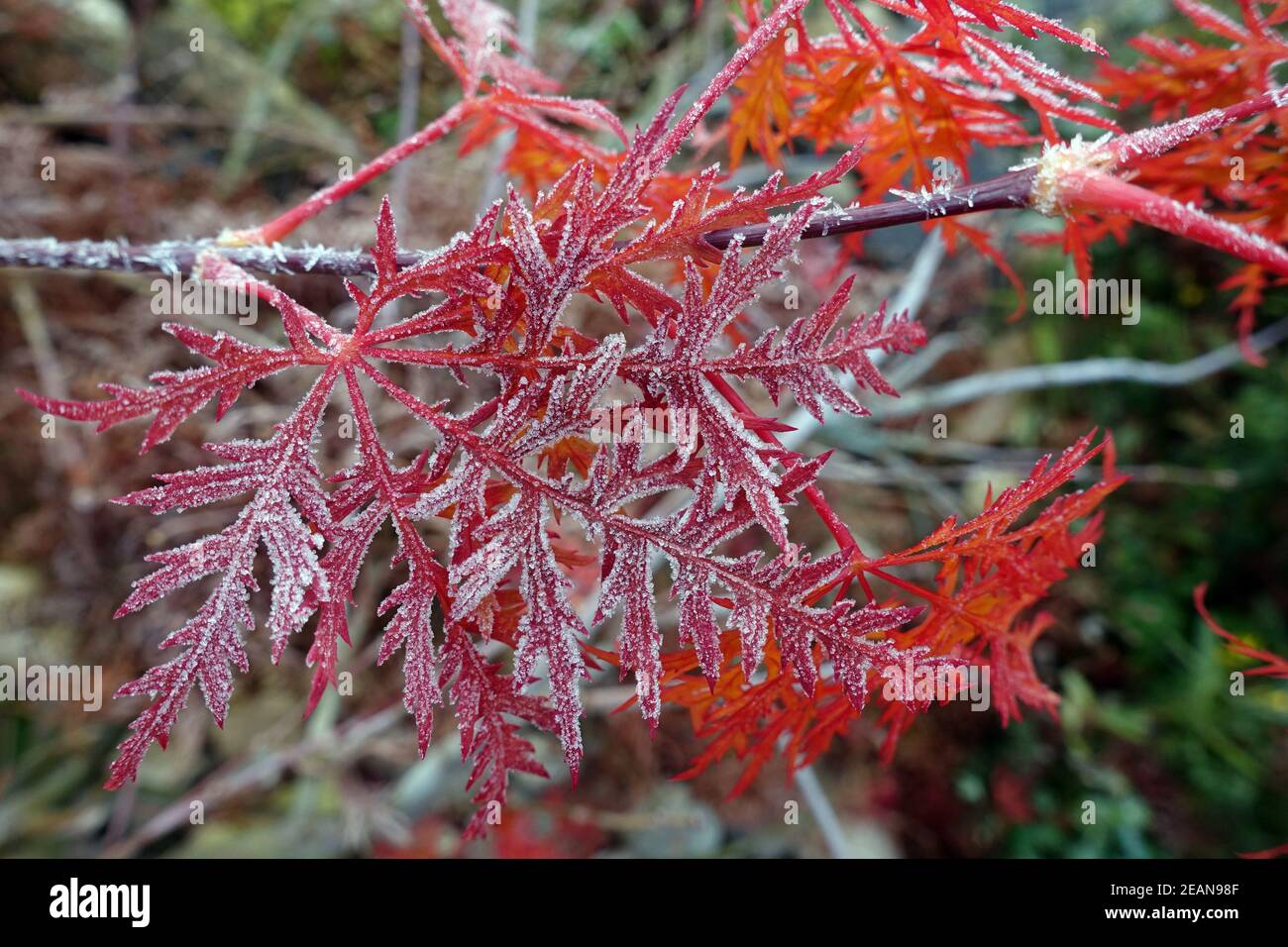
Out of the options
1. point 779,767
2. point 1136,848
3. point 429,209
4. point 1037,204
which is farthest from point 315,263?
point 1136,848

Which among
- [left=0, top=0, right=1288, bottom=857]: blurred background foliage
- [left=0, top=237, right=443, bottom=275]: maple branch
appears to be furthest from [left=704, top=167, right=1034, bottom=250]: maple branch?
[left=0, top=0, right=1288, bottom=857]: blurred background foliage

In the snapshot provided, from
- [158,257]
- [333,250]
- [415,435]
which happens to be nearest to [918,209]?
[333,250]

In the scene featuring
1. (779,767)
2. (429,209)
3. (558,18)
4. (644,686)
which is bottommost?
(779,767)

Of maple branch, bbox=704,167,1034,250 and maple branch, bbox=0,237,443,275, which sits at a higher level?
maple branch, bbox=0,237,443,275

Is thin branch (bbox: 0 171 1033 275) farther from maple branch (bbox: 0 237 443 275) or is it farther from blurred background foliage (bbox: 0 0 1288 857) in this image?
blurred background foliage (bbox: 0 0 1288 857)

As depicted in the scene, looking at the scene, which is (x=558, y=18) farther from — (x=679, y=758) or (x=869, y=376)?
(x=869, y=376)

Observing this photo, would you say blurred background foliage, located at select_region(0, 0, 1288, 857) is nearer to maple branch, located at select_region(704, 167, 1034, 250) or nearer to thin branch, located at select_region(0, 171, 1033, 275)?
thin branch, located at select_region(0, 171, 1033, 275)

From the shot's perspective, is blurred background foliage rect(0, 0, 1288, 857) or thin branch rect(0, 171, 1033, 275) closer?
thin branch rect(0, 171, 1033, 275)

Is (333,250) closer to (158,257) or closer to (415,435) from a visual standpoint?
(158,257)

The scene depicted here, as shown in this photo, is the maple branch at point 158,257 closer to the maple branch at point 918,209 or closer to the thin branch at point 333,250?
the thin branch at point 333,250
